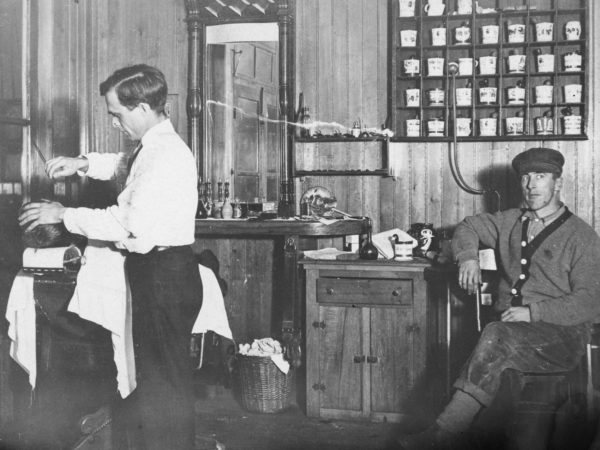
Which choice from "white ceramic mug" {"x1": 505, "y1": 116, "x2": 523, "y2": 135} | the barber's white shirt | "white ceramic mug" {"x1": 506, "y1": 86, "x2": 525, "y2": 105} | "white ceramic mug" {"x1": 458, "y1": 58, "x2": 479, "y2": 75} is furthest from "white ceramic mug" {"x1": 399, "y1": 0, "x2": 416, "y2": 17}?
the barber's white shirt

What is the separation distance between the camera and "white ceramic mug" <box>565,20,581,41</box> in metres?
4.18

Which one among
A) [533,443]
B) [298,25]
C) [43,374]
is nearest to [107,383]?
[43,374]

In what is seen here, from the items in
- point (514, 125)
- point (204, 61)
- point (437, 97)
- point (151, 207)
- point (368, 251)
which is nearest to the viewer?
point (151, 207)

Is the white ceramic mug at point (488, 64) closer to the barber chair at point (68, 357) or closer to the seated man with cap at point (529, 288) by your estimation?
the seated man with cap at point (529, 288)

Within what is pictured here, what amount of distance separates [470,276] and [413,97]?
1438 mm

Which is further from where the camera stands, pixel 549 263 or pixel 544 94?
pixel 544 94

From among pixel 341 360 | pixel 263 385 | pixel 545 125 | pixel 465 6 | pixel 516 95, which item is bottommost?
pixel 263 385

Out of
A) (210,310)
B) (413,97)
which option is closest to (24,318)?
(210,310)

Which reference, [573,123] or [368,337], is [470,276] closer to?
[368,337]

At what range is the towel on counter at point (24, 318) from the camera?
3.04 metres

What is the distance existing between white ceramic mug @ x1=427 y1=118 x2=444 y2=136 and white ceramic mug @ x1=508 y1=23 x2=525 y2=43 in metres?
0.64

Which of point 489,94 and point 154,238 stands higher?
point 489,94

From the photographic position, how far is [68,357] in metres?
3.03

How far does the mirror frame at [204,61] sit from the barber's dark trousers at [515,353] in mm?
1809
